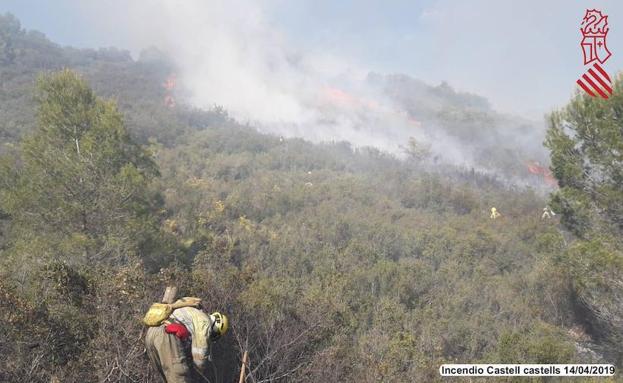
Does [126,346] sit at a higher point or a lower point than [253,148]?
lower

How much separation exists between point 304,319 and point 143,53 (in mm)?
92387

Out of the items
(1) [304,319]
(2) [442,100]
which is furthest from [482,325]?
(2) [442,100]

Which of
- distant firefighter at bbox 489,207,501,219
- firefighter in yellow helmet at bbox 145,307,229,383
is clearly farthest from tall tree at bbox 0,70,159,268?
distant firefighter at bbox 489,207,501,219

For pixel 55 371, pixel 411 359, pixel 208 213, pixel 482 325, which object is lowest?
pixel 482 325

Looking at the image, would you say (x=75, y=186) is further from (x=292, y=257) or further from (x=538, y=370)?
(x=538, y=370)

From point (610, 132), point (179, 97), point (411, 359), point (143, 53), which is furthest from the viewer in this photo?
point (143, 53)

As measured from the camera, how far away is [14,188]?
12586mm

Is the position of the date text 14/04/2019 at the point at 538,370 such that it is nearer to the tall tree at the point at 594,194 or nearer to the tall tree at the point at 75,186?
the tall tree at the point at 594,194

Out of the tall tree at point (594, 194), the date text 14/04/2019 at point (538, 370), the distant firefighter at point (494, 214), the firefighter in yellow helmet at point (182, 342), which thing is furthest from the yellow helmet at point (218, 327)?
the distant firefighter at point (494, 214)

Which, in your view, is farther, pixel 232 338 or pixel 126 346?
pixel 232 338

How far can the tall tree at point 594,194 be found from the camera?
10164mm

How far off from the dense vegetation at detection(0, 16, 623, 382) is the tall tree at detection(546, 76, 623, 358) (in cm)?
5

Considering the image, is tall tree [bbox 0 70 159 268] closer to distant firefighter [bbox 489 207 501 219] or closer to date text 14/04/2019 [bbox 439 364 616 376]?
date text 14/04/2019 [bbox 439 364 616 376]

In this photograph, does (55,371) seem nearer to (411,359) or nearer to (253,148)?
(411,359)
